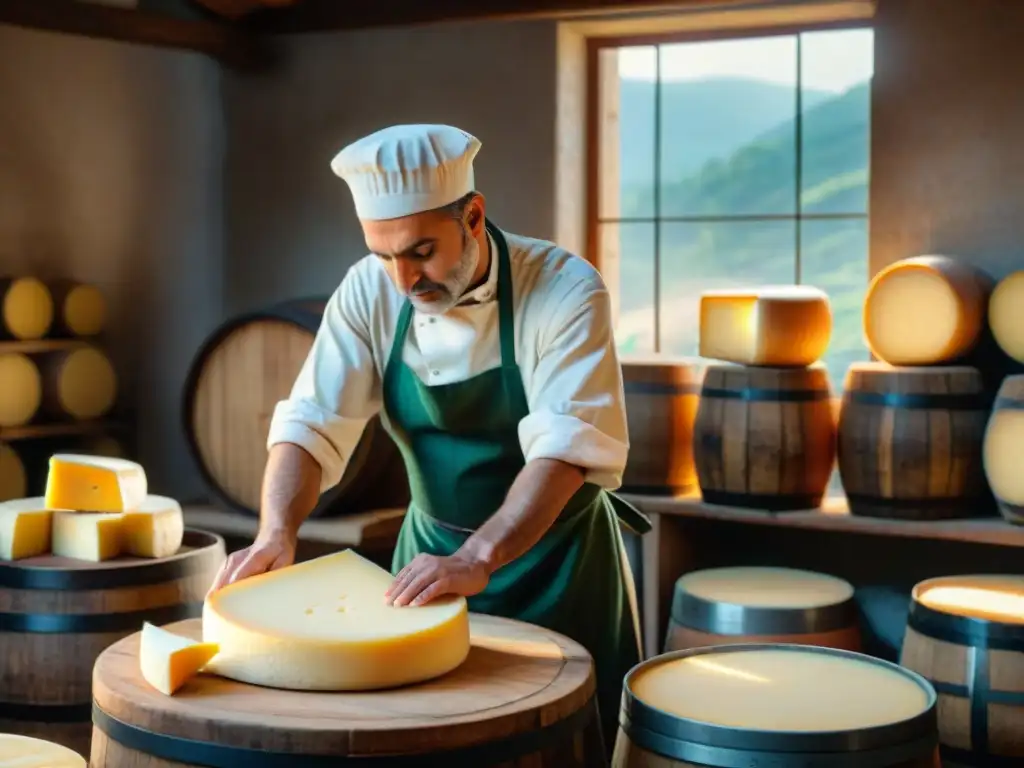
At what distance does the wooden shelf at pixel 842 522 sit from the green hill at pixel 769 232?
718 mm

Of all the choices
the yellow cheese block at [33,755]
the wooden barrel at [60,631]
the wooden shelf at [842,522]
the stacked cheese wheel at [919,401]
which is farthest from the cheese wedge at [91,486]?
the stacked cheese wheel at [919,401]

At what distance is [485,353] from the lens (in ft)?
8.50

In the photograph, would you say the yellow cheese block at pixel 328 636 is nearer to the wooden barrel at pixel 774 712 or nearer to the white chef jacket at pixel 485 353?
the wooden barrel at pixel 774 712

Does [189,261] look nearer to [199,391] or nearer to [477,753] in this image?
[199,391]

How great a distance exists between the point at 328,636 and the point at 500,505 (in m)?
0.82

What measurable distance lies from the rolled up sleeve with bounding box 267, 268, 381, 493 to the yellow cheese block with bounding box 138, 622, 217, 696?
72 centimetres

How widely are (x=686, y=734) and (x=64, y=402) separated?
10.5 feet

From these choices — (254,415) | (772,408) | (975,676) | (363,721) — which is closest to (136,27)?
(254,415)

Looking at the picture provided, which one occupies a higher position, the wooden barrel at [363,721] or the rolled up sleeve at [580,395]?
the rolled up sleeve at [580,395]

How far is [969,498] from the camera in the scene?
3.74 m

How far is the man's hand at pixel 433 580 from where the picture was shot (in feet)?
6.60

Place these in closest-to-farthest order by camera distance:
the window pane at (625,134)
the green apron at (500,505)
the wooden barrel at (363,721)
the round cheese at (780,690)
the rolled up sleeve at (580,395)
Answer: the wooden barrel at (363,721) → the round cheese at (780,690) → the rolled up sleeve at (580,395) → the green apron at (500,505) → the window pane at (625,134)

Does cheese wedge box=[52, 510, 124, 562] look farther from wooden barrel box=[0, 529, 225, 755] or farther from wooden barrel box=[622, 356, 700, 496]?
wooden barrel box=[622, 356, 700, 496]

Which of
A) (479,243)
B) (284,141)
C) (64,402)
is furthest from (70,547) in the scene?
(284,141)
